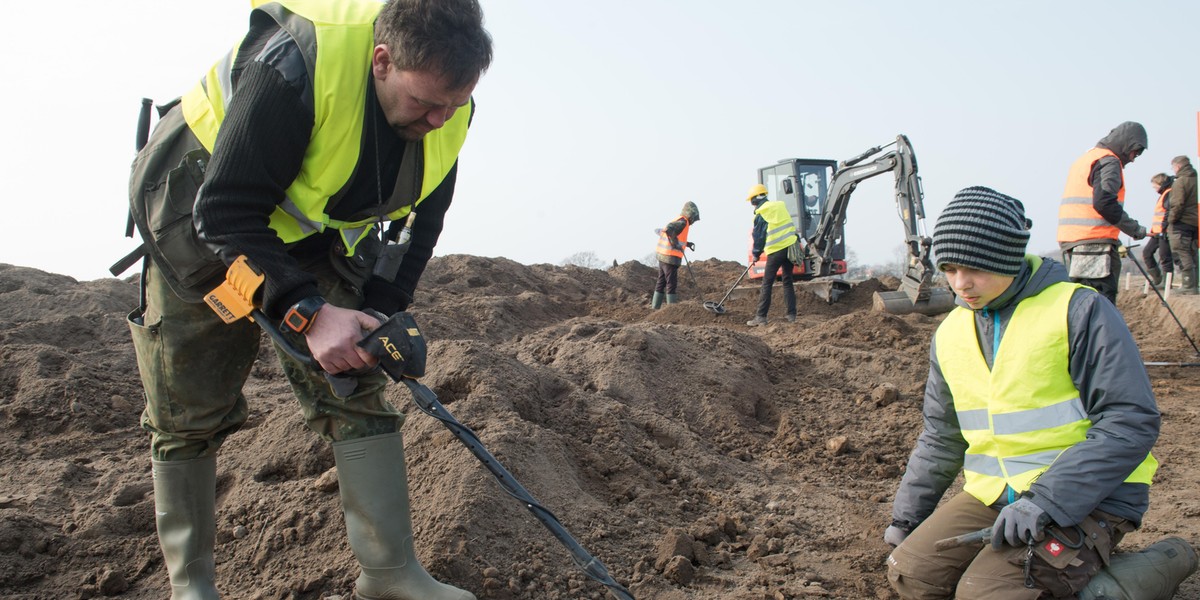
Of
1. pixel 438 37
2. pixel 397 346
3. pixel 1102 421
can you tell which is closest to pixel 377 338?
pixel 397 346

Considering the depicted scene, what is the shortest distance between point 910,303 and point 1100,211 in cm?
509

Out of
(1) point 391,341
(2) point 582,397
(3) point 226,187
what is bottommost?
(2) point 582,397

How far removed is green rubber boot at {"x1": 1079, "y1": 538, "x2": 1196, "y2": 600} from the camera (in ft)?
7.47

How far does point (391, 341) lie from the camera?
2.04 meters

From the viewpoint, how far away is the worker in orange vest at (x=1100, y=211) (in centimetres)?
577

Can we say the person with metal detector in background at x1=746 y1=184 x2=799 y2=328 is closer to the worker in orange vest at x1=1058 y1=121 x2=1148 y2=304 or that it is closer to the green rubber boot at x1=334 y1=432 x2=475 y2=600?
the worker in orange vest at x1=1058 y1=121 x2=1148 y2=304

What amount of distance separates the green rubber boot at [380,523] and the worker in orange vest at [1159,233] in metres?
11.3

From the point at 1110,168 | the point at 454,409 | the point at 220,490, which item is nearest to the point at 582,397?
the point at 454,409

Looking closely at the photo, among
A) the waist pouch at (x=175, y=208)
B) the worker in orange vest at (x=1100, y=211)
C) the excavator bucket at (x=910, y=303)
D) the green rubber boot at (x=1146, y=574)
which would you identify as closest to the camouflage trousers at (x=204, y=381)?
the waist pouch at (x=175, y=208)

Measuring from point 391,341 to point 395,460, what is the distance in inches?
18.9

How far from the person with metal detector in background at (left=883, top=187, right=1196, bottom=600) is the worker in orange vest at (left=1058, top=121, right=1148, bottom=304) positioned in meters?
4.00

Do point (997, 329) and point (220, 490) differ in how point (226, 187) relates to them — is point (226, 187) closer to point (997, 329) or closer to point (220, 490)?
point (220, 490)

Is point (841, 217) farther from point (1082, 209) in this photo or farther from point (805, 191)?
point (1082, 209)

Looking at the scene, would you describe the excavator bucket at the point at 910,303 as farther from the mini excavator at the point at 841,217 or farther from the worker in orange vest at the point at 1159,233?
the worker in orange vest at the point at 1159,233
